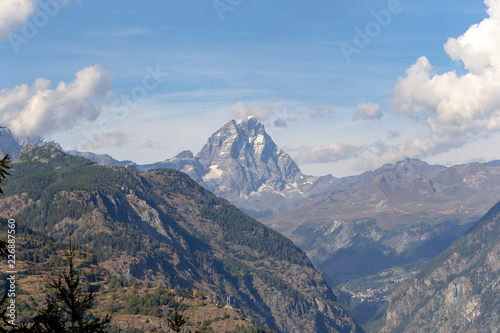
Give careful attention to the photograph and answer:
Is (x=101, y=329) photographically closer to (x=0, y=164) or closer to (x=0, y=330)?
(x=0, y=330)

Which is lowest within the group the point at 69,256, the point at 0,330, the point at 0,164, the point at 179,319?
the point at 179,319

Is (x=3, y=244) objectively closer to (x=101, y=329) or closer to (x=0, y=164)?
(x=0, y=164)

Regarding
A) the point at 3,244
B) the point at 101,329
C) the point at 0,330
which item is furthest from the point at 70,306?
the point at 3,244

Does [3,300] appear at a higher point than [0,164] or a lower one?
lower

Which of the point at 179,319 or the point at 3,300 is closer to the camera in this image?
the point at 3,300

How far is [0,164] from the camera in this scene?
4450 centimetres

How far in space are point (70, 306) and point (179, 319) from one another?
1152 centimetres

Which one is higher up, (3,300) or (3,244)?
(3,244)

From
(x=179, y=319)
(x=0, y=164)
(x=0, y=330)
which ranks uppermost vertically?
(x=0, y=164)

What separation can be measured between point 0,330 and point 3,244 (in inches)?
311

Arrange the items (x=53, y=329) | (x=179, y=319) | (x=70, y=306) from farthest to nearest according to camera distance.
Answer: (x=179, y=319), (x=70, y=306), (x=53, y=329)

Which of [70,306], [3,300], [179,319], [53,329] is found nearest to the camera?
[3,300]

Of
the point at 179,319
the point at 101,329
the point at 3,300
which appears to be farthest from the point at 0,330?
the point at 179,319

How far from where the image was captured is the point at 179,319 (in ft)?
193
